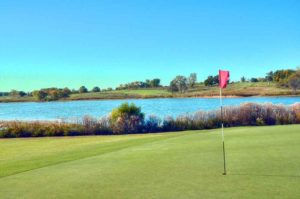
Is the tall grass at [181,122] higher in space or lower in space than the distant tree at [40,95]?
lower

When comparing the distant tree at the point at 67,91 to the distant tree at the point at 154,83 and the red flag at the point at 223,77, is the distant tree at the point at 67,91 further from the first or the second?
the red flag at the point at 223,77

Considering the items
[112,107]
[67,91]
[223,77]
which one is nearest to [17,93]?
[67,91]

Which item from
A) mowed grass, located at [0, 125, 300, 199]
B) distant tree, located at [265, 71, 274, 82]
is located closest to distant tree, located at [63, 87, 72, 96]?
distant tree, located at [265, 71, 274, 82]

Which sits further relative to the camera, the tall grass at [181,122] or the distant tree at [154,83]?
the distant tree at [154,83]

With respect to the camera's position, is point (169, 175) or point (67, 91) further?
point (67, 91)

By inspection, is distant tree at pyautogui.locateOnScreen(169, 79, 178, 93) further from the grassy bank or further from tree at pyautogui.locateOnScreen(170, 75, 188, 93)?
the grassy bank

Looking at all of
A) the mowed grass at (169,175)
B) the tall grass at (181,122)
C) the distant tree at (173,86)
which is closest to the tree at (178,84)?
the distant tree at (173,86)

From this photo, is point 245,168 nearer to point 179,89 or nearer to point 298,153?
point 298,153

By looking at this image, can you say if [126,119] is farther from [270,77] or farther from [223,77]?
Answer: [270,77]

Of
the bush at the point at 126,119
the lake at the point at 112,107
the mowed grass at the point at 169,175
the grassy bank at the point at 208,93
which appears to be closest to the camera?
the mowed grass at the point at 169,175

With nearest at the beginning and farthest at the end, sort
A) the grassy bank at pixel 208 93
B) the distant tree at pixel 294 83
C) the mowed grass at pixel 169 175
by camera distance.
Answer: the mowed grass at pixel 169 175 → the distant tree at pixel 294 83 → the grassy bank at pixel 208 93

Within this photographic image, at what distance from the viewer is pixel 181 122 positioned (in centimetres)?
2278

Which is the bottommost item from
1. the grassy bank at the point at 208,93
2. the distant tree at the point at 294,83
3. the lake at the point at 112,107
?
the lake at the point at 112,107

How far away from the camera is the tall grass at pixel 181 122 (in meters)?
22.4
